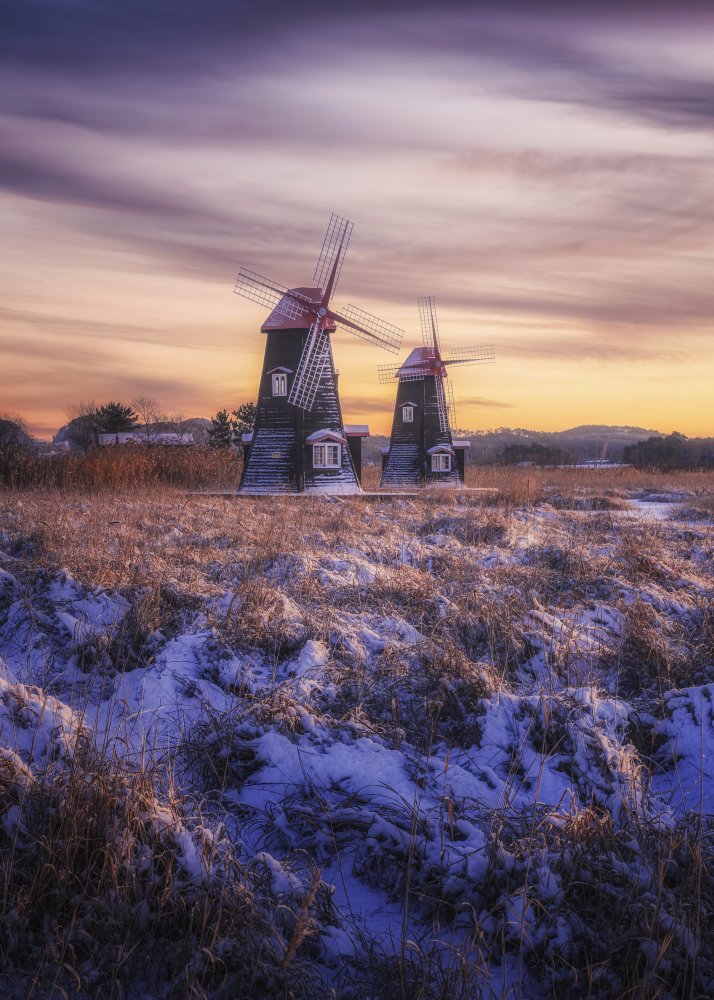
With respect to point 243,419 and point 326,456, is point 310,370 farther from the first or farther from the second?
point 243,419

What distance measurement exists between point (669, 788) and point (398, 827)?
6.07 feet

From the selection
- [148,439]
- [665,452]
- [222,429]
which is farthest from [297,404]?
[665,452]

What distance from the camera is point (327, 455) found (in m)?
24.8

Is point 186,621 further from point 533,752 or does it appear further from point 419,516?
point 419,516

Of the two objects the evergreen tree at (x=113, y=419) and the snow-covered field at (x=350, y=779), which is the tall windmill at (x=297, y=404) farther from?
the evergreen tree at (x=113, y=419)

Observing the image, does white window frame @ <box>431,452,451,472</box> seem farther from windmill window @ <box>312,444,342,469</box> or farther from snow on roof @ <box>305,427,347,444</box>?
snow on roof @ <box>305,427,347,444</box>

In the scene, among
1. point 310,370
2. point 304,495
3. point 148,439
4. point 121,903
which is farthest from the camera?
point 148,439

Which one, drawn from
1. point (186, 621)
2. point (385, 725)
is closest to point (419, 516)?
point (186, 621)

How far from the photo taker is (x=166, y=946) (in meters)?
2.34

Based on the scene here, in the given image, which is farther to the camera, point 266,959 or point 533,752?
point 533,752

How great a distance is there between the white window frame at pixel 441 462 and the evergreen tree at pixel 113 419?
37.2 meters

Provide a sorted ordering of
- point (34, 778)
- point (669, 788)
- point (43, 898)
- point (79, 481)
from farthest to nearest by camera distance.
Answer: point (79, 481), point (669, 788), point (34, 778), point (43, 898)

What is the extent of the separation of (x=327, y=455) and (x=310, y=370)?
319 centimetres

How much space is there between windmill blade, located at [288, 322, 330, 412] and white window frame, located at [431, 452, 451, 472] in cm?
1014
